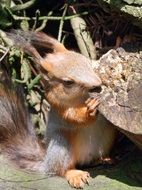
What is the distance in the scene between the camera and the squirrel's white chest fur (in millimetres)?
3273

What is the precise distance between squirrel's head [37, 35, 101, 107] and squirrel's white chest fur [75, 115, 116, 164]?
0.22 metres

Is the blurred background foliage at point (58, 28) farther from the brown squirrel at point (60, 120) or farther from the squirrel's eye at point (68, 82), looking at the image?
the squirrel's eye at point (68, 82)

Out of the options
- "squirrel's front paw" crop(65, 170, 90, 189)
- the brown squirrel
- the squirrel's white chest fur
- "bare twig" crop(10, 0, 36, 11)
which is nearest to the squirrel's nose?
the brown squirrel

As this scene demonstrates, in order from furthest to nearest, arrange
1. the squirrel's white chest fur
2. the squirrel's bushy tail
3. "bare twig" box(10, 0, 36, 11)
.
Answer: "bare twig" box(10, 0, 36, 11), the squirrel's bushy tail, the squirrel's white chest fur

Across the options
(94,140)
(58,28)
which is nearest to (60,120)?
(94,140)

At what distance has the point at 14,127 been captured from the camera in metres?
3.61

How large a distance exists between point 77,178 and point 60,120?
31 centimetres

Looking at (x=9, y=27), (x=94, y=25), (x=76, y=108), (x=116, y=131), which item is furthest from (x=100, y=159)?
(x=9, y=27)

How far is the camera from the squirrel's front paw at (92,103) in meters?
2.99

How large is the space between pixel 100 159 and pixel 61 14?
0.93m

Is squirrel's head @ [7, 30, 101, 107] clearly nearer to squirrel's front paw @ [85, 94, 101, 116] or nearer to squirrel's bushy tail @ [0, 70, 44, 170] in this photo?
squirrel's front paw @ [85, 94, 101, 116]

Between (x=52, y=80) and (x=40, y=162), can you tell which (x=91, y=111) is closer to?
(x=52, y=80)

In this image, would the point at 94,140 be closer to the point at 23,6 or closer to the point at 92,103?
the point at 92,103

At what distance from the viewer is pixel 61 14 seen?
3.84m
